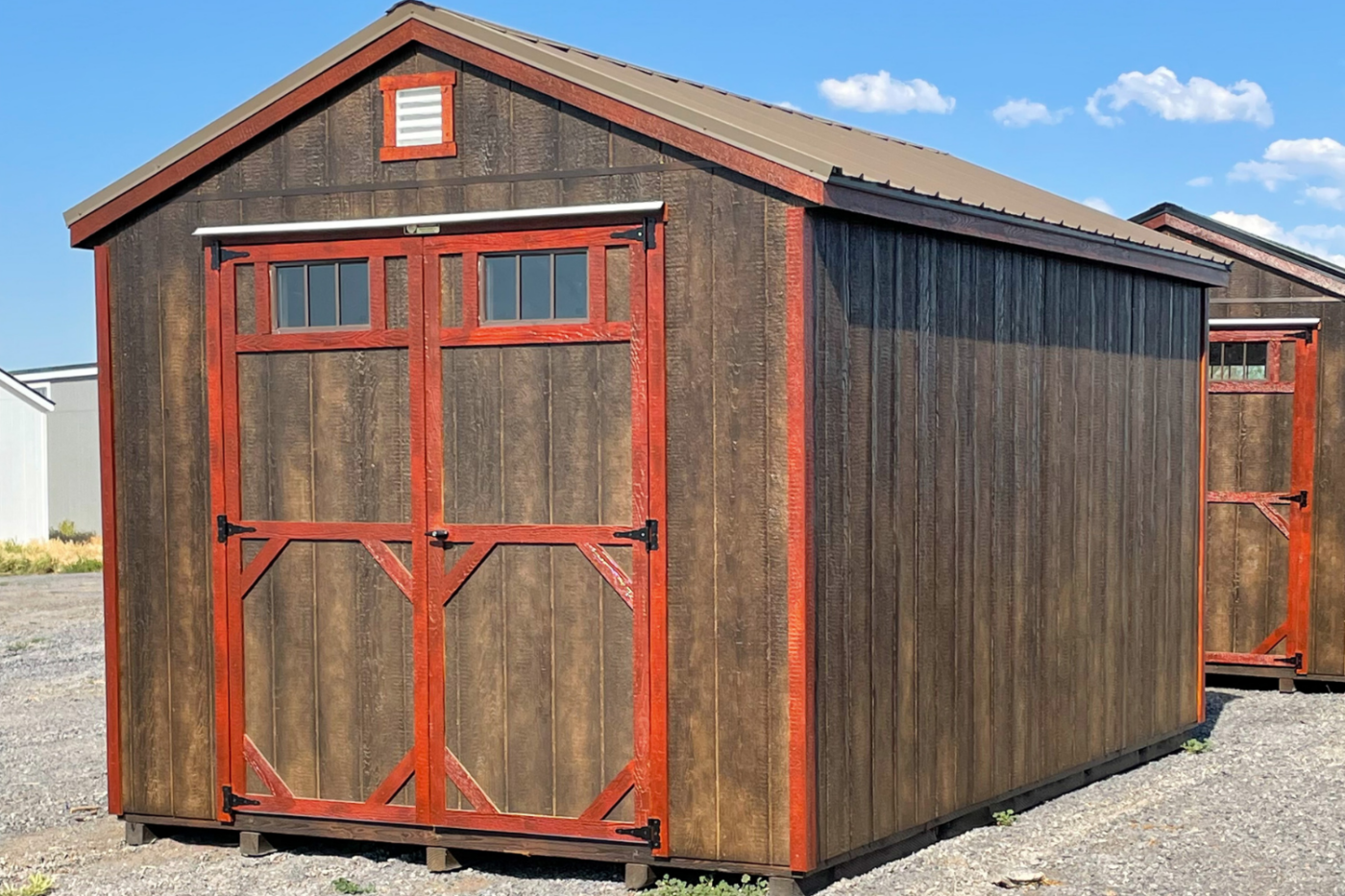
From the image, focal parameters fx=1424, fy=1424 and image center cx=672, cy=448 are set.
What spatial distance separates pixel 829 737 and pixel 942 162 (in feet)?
16.9

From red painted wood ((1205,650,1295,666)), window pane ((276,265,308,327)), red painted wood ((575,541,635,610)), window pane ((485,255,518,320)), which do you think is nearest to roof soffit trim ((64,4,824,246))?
window pane ((276,265,308,327))

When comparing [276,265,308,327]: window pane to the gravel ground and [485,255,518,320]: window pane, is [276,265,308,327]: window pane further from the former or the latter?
the gravel ground

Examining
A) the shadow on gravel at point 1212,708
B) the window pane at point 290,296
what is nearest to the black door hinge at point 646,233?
the window pane at point 290,296

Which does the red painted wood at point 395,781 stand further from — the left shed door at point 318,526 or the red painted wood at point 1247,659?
the red painted wood at point 1247,659

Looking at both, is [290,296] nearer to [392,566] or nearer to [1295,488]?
[392,566]

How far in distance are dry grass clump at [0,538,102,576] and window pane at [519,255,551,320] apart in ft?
65.9

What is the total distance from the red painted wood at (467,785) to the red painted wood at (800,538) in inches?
54.7

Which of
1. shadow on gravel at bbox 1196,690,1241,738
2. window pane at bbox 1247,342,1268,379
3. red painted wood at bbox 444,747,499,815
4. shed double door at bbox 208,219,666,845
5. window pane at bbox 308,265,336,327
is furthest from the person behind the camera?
window pane at bbox 1247,342,1268,379

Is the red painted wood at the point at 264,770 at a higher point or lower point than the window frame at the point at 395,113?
lower

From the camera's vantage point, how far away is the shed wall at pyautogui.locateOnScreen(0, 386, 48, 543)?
27.7m

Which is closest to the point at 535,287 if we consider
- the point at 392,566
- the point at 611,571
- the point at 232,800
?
the point at 611,571

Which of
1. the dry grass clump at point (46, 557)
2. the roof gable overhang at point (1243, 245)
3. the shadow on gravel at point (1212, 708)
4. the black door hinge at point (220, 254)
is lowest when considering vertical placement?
the dry grass clump at point (46, 557)

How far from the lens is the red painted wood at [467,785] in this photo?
6.29 metres

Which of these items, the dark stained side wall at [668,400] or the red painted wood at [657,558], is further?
the red painted wood at [657,558]
